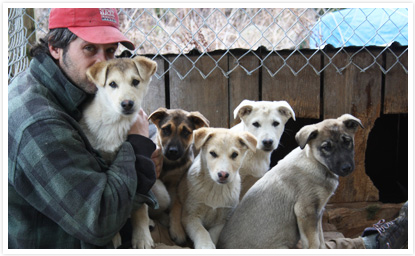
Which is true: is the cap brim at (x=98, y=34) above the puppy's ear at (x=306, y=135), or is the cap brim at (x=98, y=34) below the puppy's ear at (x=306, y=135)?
above

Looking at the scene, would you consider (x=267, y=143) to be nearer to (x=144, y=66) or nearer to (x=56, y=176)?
(x=144, y=66)

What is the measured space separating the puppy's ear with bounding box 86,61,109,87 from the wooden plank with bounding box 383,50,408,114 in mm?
2977

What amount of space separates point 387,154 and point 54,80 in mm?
4004

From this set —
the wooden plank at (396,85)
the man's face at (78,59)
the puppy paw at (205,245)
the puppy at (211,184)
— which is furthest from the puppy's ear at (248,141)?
the wooden plank at (396,85)

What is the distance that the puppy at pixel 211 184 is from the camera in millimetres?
3617

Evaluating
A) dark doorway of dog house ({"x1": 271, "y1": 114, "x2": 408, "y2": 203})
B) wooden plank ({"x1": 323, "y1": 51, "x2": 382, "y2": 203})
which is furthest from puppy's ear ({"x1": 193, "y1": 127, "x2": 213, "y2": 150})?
dark doorway of dog house ({"x1": 271, "y1": 114, "x2": 408, "y2": 203})

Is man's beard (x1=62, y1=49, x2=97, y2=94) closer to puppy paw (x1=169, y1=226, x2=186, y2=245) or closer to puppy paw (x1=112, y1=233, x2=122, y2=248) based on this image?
puppy paw (x1=112, y1=233, x2=122, y2=248)

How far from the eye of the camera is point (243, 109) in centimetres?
409

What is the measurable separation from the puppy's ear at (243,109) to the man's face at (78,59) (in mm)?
1377

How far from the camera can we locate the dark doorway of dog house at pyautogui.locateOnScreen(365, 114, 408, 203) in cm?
508

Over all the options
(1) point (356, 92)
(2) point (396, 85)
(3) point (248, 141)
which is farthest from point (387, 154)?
(3) point (248, 141)

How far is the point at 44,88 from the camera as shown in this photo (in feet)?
10.0

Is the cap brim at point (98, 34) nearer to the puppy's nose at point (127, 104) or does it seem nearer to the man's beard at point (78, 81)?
the man's beard at point (78, 81)

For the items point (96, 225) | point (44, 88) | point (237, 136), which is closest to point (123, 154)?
point (96, 225)
